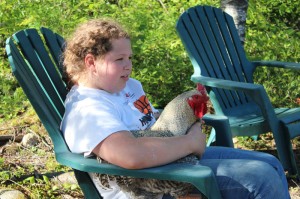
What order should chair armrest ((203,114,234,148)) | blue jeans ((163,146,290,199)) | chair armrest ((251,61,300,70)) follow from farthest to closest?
chair armrest ((251,61,300,70)) < chair armrest ((203,114,234,148)) < blue jeans ((163,146,290,199))

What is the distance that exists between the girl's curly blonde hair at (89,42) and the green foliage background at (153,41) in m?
2.19

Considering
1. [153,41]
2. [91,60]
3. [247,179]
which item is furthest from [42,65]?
[153,41]

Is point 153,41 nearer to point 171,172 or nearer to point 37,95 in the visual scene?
point 37,95

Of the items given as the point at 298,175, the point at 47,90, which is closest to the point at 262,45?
the point at 298,175

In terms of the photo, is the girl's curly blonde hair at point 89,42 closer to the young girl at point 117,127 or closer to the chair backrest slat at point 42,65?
the young girl at point 117,127

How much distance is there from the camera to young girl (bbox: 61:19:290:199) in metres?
2.38

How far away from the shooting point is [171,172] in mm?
2316

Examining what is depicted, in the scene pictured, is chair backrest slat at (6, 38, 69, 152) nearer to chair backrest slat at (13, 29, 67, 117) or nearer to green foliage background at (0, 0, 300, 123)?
chair backrest slat at (13, 29, 67, 117)

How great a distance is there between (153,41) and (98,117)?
2.85 metres

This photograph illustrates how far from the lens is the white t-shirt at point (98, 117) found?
242cm

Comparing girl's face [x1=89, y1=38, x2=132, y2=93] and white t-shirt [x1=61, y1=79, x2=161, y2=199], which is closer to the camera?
white t-shirt [x1=61, y1=79, x2=161, y2=199]

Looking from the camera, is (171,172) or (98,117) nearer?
(171,172)

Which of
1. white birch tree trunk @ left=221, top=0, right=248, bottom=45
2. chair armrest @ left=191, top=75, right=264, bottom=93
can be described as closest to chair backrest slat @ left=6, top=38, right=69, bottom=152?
chair armrest @ left=191, top=75, right=264, bottom=93

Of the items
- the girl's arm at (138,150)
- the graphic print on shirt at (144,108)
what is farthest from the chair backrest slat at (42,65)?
the girl's arm at (138,150)
